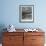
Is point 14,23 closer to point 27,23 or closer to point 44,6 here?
point 27,23

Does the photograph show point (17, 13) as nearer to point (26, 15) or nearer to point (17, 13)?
point (17, 13)

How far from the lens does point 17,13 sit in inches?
158

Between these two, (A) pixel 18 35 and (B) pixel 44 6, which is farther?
(B) pixel 44 6

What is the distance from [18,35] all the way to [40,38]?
2.06 ft

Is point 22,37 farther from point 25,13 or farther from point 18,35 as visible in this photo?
point 25,13

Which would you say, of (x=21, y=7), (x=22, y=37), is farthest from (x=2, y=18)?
(x=22, y=37)

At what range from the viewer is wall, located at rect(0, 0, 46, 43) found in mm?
4004

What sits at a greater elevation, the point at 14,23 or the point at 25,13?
the point at 25,13

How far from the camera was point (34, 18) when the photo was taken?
403cm

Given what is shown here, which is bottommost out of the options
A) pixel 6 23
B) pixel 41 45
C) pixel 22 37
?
pixel 41 45

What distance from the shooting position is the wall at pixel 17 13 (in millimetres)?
4004

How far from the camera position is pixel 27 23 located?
405 centimetres

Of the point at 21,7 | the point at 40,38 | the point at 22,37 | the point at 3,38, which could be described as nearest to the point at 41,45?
the point at 40,38

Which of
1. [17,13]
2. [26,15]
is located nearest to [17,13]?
[17,13]
